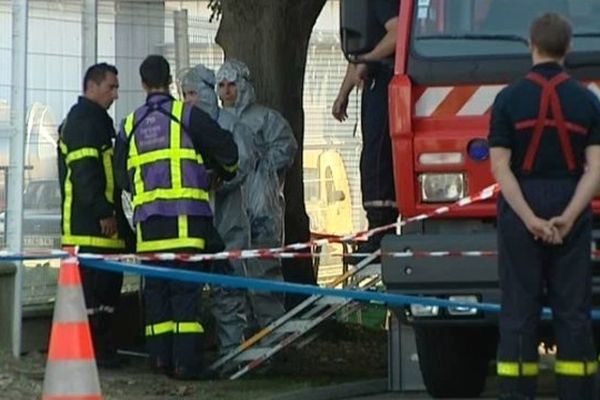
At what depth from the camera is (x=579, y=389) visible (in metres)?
7.84

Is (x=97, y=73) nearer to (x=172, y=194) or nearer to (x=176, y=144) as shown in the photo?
(x=176, y=144)

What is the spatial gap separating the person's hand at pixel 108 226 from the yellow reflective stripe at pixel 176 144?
84cm

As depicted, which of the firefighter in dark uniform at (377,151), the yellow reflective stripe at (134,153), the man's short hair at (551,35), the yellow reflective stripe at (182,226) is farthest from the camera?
the firefighter in dark uniform at (377,151)

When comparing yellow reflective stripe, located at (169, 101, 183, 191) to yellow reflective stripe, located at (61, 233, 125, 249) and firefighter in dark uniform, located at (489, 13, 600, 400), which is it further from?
firefighter in dark uniform, located at (489, 13, 600, 400)

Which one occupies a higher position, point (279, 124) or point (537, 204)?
point (279, 124)

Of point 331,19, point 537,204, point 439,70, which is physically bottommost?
point 537,204

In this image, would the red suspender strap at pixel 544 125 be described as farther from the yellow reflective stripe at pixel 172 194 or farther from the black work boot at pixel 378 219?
the yellow reflective stripe at pixel 172 194

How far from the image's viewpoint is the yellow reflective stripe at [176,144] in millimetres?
10562

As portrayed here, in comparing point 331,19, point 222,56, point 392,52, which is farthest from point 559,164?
point 331,19

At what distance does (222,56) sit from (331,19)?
11.7m

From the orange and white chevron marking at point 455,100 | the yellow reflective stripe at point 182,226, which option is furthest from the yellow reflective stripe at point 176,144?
the orange and white chevron marking at point 455,100

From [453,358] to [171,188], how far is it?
190cm

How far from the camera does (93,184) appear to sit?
11188mm

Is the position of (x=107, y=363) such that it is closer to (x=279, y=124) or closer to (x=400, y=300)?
(x=279, y=124)
